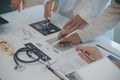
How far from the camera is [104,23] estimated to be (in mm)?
1188

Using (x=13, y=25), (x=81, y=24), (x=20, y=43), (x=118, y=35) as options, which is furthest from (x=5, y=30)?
(x=118, y=35)

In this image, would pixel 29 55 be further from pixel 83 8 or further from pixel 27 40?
pixel 83 8

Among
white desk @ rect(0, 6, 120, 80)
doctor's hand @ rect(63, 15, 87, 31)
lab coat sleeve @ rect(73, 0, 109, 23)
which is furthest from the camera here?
lab coat sleeve @ rect(73, 0, 109, 23)

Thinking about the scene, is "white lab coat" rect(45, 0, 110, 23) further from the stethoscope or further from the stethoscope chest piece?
the stethoscope chest piece

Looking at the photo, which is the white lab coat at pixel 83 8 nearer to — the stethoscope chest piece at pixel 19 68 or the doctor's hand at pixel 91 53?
the doctor's hand at pixel 91 53

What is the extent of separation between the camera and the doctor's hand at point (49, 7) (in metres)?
1.34

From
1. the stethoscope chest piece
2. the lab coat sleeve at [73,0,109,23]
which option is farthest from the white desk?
the lab coat sleeve at [73,0,109,23]

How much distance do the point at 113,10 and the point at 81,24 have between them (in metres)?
0.21

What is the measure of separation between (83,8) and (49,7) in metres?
0.22

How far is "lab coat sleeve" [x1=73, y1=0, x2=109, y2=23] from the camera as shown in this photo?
1.34 m

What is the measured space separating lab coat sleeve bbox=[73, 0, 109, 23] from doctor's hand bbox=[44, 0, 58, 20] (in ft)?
0.55

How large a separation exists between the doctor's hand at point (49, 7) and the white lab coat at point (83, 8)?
0.12m

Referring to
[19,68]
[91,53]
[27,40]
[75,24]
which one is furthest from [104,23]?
[19,68]

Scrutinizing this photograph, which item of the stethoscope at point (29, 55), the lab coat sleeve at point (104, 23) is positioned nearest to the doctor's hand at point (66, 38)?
the lab coat sleeve at point (104, 23)
